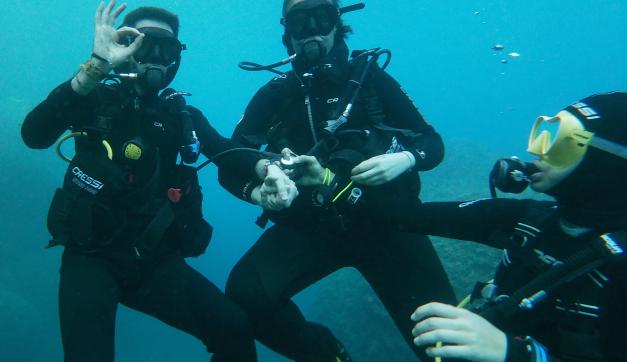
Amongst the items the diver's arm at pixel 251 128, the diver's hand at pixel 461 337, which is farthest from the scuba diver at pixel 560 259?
the diver's arm at pixel 251 128

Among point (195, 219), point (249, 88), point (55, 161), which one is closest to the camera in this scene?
point (195, 219)

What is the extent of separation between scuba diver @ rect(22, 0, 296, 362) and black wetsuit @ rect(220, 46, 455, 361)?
29 centimetres

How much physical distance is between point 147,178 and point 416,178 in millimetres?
2520

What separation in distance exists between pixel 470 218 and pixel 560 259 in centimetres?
65

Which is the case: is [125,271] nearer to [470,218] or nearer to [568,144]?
[470,218]

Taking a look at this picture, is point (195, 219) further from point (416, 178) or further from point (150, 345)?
point (150, 345)

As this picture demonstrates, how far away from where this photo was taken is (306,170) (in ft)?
10.1

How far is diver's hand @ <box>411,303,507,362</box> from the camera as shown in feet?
5.41

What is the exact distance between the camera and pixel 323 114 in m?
3.72

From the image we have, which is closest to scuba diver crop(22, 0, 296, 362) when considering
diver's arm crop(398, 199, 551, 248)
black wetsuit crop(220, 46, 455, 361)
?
black wetsuit crop(220, 46, 455, 361)

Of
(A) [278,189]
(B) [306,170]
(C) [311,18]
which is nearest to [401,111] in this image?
(C) [311,18]

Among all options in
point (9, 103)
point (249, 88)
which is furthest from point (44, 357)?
point (249, 88)

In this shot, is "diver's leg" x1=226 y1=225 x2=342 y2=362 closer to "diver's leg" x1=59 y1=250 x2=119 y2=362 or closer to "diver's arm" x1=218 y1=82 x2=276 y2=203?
"diver's arm" x1=218 y1=82 x2=276 y2=203

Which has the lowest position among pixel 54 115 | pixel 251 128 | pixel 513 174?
pixel 513 174
